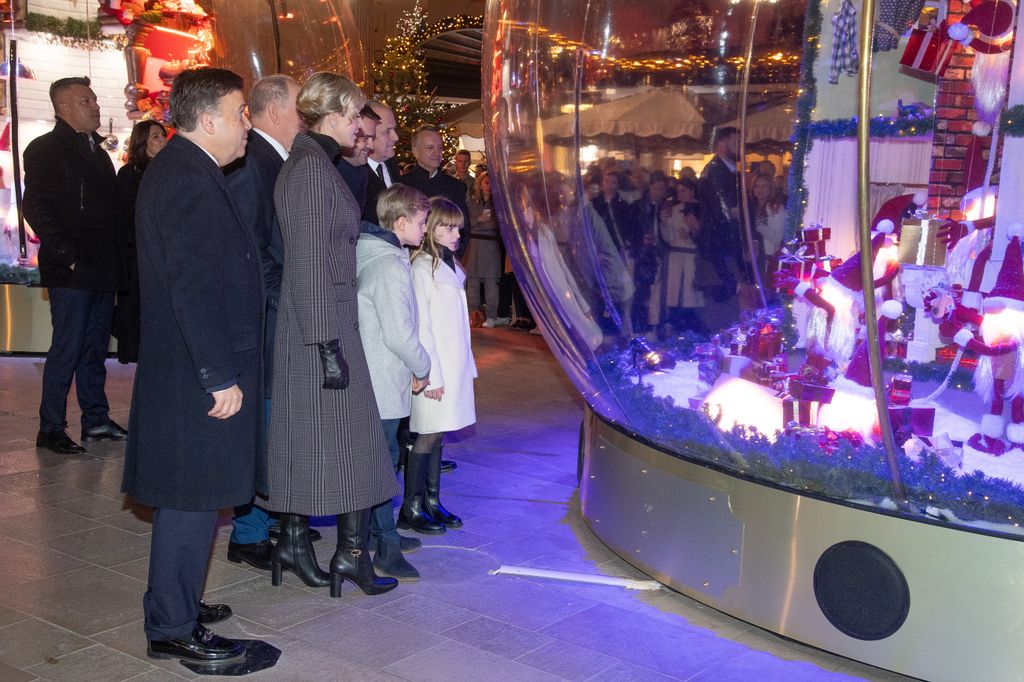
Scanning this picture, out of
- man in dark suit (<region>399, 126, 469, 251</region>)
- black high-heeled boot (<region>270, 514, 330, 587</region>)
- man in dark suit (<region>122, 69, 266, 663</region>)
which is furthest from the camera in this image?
man in dark suit (<region>399, 126, 469, 251</region>)

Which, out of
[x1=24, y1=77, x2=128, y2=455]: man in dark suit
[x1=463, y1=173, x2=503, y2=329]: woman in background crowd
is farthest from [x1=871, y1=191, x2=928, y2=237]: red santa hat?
[x1=463, y1=173, x2=503, y2=329]: woman in background crowd

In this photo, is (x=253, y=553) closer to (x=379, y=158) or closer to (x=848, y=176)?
(x=379, y=158)

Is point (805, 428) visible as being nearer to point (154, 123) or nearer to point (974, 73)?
point (974, 73)

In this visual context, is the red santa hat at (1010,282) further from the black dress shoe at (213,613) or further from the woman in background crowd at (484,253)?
the woman in background crowd at (484,253)

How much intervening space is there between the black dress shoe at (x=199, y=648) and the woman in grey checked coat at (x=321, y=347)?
503 millimetres

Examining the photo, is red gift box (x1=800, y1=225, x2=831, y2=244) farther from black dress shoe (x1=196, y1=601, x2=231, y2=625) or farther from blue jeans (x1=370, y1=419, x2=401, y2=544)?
black dress shoe (x1=196, y1=601, x2=231, y2=625)

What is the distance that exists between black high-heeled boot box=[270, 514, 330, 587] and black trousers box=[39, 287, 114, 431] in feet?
8.33

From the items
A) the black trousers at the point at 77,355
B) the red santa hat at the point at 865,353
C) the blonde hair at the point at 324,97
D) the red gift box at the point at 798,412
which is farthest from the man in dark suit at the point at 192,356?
the black trousers at the point at 77,355

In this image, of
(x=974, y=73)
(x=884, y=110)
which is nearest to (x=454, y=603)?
(x=884, y=110)

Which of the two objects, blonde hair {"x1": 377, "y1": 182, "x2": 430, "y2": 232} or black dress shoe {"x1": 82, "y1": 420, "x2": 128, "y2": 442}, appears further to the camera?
black dress shoe {"x1": 82, "y1": 420, "x2": 128, "y2": 442}

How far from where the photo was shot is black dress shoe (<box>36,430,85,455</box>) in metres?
5.89

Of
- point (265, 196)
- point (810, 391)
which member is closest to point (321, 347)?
point (265, 196)

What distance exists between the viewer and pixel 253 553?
429 cm

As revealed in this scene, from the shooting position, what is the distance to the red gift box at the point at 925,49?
10.9ft
